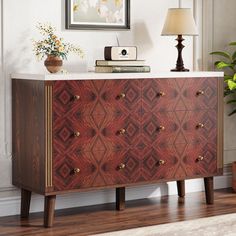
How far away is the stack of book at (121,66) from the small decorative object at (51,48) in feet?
0.82

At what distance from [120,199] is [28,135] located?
83 cm

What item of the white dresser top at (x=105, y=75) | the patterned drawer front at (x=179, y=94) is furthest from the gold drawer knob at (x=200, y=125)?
the white dresser top at (x=105, y=75)

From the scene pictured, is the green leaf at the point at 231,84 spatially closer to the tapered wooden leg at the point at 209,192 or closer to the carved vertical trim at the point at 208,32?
the carved vertical trim at the point at 208,32

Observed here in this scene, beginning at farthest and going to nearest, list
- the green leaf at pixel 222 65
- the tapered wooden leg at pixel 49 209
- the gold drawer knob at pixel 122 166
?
the green leaf at pixel 222 65 < the gold drawer knob at pixel 122 166 < the tapered wooden leg at pixel 49 209

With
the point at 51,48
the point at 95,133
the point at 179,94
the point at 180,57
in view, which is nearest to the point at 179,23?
the point at 180,57

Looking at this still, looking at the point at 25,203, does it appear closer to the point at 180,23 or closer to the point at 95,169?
the point at 95,169

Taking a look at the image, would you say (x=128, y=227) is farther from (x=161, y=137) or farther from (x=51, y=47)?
(x=51, y=47)

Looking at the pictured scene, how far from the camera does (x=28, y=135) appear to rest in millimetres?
4508

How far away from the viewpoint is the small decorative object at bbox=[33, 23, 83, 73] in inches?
178

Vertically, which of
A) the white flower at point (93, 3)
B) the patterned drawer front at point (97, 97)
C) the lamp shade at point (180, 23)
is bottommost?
the patterned drawer front at point (97, 97)

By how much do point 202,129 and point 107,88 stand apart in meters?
0.86

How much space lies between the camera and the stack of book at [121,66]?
466 centimetres

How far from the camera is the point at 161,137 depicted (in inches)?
189

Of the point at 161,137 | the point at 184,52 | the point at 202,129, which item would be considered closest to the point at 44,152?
the point at 161,137
